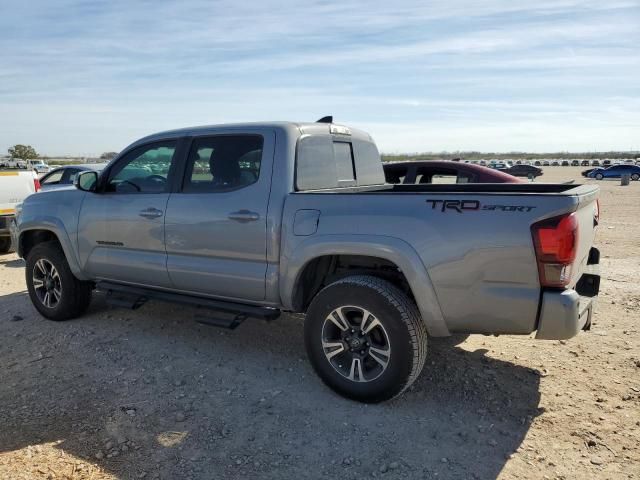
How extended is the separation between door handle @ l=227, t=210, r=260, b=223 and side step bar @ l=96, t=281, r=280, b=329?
70 centimetres

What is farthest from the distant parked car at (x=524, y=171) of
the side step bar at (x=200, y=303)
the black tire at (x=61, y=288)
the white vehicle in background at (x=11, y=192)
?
the side step bar at (x=200, y=303)

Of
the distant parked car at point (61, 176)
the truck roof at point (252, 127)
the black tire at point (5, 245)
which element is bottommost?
the black tire at point (5, 245)

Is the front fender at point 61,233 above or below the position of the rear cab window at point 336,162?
below

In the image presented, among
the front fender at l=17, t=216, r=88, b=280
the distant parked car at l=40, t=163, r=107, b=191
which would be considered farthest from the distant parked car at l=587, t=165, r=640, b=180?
the front fender at l=17, t=216, r=88, b=280

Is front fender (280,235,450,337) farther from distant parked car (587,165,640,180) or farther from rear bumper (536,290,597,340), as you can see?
distant parked car (587,165,640,180)

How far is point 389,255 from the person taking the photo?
357cm

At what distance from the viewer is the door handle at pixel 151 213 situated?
466cm

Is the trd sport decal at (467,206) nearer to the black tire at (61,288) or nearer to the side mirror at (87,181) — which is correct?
the side mirror at (87,181)

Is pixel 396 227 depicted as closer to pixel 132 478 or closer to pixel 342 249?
pixel 342 249

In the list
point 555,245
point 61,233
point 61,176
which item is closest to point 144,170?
point 61,233

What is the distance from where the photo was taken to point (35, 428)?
11.5 feet

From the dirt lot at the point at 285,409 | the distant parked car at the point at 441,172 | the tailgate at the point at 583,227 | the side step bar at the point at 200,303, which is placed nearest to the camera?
the dirt lot at the point at 285,409

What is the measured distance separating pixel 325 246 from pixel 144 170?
2.19 meters

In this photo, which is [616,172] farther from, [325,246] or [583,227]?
[325,246]
